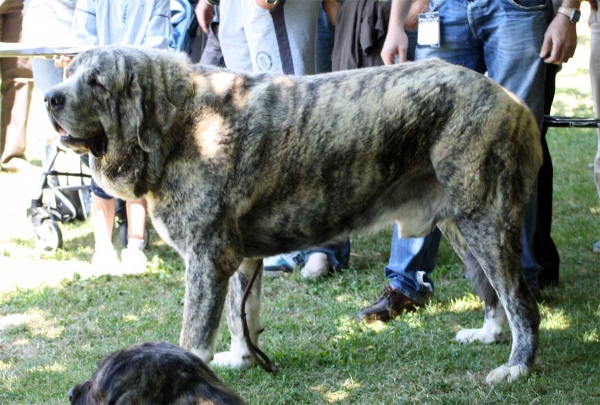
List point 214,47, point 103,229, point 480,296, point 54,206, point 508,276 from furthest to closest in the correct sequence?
1. point 54,206
2. point 214,47
3. point 103,229
4. point 480,296
5. point 508,276

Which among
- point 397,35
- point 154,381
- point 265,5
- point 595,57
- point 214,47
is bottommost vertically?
point 214,47

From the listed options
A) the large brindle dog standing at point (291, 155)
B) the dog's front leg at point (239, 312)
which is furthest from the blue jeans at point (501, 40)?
the dog's front leg at point (239, 312)

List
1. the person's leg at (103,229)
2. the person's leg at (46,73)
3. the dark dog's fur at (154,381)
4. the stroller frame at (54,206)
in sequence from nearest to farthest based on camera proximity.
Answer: the dark dog's fur at (154,381) < the person's leg at (103,229) < the stroller frame at (54,206) < the person's leg at (46,73)

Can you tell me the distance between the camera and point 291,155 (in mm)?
4250

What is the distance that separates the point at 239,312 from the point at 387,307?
1302mm

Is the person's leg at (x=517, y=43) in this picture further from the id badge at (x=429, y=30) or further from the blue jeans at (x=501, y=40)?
the id badge at (x=429, y=30)

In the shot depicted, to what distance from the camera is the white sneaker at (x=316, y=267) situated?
6660mm

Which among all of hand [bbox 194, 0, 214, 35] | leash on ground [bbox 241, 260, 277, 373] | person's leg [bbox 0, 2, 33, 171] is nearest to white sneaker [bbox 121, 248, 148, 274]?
hand [bbox 194, 0, 214, 35]

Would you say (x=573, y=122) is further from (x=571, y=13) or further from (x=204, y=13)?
(x=204, y=13)

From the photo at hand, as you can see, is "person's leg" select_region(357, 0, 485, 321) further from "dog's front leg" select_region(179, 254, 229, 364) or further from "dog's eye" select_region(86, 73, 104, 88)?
"dog's eye" select_region(86, 73, 104, 88)

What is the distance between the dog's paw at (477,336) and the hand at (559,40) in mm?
1703

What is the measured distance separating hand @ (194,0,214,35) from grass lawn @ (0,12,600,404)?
2118 millimetres

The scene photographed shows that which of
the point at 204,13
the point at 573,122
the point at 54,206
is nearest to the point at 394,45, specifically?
the point at 573,122

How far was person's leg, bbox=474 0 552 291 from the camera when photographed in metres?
5.09
